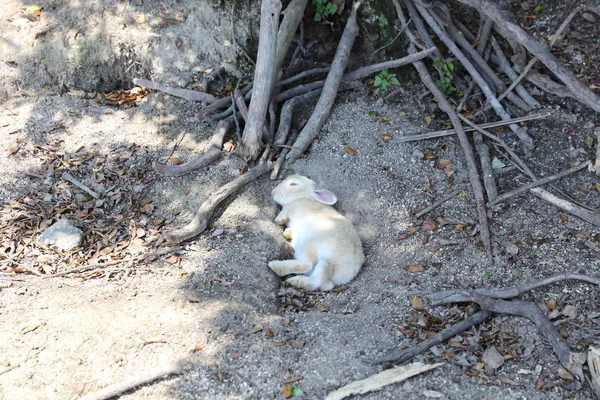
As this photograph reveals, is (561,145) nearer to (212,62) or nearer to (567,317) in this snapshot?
(567,317)

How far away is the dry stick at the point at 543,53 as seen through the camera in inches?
229

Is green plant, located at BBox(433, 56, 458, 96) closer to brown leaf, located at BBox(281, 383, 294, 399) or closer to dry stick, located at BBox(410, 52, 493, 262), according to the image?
dry stick, located at BBox(410, 52, 493, 262)

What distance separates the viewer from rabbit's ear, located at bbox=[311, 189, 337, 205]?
6.02m

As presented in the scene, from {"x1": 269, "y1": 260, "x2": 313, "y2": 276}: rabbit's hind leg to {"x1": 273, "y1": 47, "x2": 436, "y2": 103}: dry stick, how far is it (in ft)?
8.07

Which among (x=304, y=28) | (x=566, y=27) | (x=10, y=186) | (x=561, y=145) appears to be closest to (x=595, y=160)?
(x=561, y=145)

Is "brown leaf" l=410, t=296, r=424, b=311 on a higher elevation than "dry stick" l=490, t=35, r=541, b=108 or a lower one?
lower

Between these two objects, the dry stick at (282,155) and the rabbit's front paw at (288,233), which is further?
the dry stick at (282,155)

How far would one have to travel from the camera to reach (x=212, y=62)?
24.5ft

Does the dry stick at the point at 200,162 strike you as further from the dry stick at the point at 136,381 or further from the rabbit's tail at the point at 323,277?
the dry stick at the point at 136,381

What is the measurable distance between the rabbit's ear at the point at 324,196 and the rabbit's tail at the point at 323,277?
79 cm

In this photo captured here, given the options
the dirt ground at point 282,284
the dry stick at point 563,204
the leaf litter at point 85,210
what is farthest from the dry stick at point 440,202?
the leaf litter at point 85,210

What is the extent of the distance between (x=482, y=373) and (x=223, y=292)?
2172 mm

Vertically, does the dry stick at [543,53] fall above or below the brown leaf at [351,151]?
above

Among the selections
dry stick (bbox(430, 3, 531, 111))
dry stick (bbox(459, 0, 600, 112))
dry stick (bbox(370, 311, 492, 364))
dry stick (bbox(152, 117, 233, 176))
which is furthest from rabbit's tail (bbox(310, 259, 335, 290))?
dry stick (bbox(430, 3, 531, 111))
